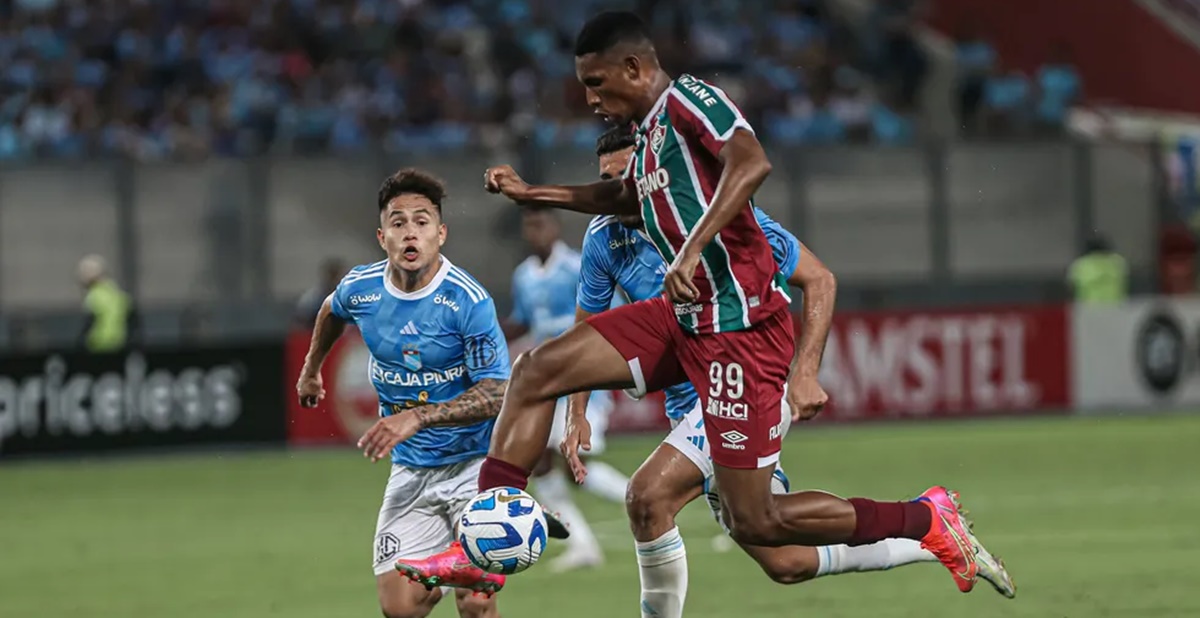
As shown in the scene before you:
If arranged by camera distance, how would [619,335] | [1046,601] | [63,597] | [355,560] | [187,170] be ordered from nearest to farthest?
[619,335] < [1046,601] < [63,597] < [355,560] < [187,170]

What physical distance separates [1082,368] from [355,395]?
847 cm

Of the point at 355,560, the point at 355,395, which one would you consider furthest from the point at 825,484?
the point at 355,395

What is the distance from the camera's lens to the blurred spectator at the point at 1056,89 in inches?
1011

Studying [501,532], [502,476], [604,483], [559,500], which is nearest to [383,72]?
[604,483]

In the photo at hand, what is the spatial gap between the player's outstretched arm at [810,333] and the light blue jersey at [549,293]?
6242mm

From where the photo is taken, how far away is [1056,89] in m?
26.9

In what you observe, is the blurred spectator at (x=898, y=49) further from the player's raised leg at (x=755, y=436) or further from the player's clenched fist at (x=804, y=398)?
the player's clenched fist at (x=804, y=398)

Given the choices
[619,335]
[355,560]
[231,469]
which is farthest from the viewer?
[231,469]

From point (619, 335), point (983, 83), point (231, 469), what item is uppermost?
point (983, 83)

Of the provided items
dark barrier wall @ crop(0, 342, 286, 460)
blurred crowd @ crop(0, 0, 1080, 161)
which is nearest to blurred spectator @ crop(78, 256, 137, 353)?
dark barrier wall @ crop(0, 342, 286, 460)

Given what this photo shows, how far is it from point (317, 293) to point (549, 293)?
8763mm

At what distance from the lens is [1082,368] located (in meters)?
23.2

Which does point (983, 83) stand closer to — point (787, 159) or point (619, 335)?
point (787, 159)

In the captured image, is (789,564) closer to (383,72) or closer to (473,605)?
Answer: (473,605)
